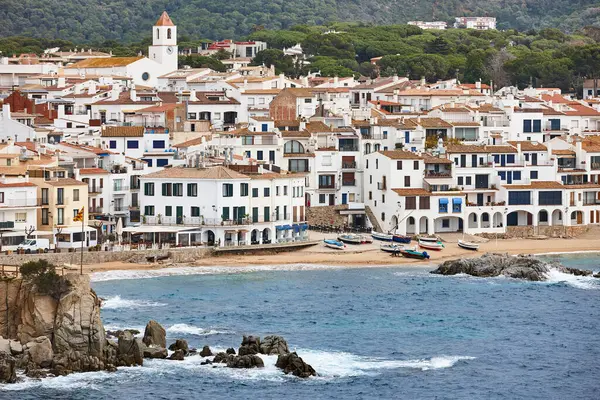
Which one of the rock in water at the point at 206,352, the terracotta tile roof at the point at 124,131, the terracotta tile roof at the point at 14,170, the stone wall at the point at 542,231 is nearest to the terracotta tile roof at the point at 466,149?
the stone wall at the point at 542,231

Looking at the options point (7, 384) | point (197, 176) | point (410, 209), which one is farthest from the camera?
point (410, 209)

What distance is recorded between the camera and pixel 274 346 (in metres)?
52.3

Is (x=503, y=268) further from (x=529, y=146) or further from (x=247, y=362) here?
(x=247, y=362)

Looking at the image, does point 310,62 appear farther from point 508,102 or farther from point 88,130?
point 88,130

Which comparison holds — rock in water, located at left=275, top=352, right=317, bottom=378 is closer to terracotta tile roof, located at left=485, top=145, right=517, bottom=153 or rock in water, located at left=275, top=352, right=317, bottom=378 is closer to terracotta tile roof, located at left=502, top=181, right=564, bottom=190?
terracotta tile roof, located at left=502, top=181, right=564, bottom=190

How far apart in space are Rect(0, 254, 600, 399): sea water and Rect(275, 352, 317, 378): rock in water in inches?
14.7

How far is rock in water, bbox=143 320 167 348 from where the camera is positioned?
5247 cm

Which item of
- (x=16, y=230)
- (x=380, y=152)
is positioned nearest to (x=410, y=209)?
(x=380, y=152)

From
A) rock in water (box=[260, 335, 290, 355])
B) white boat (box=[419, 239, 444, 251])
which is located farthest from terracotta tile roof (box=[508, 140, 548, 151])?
rock in water (box=[260, 335, 290, 355])

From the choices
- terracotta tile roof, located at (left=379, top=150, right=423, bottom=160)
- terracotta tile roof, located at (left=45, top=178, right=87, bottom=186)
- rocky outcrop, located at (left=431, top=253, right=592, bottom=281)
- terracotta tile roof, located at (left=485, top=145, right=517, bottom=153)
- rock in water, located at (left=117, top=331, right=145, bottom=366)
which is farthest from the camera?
terracotta tile roof, located at (left=485, top=145, right=517, bottom=153)

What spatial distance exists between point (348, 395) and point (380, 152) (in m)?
37.0

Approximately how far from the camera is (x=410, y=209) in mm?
81625

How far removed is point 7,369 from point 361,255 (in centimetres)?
3074

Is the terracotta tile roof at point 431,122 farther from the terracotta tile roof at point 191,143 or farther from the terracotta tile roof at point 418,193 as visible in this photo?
the terracotta tile roof at point 191,143
